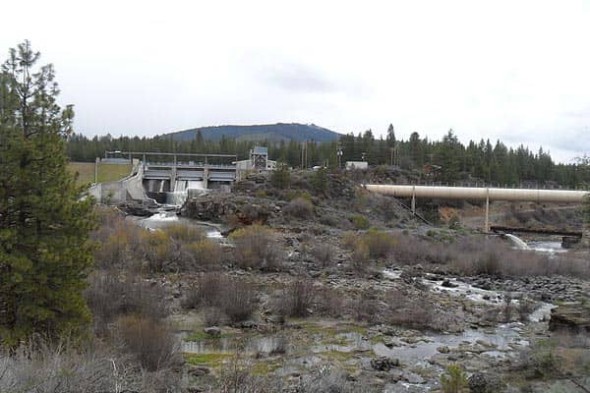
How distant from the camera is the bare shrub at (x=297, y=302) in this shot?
20.5 m

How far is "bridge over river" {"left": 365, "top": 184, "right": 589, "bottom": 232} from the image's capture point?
216 ft

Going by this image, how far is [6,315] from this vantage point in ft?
34.5

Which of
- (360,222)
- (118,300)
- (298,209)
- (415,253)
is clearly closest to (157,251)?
(118,300)

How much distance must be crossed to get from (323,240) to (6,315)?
117 ft

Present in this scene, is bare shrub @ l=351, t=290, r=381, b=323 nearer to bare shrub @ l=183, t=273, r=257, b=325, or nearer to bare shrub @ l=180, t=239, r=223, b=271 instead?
bare shrub @ l=183, t=273, r=257, b=325

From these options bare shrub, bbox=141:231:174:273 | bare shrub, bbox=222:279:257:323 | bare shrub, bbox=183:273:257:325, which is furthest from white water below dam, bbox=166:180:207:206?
bare shrub, bbox=222:279:257:323

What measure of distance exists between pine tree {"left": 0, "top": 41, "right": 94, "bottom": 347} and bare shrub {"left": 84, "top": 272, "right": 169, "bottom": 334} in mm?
4911

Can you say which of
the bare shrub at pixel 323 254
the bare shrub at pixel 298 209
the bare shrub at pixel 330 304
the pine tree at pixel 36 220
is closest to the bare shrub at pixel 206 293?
the bare shrub at pixel 330 304

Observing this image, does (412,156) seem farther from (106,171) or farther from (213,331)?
(213,331)

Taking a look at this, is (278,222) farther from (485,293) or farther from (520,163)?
(520,163)

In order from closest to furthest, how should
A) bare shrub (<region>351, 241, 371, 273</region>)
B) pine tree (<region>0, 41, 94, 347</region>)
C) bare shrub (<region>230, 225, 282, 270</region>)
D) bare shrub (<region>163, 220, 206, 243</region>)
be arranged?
pine tree (<region>0, 41, 94, 347</region>), bare shrub (<region>230, 225, 282, 270</region>), bare shrub (<region>351, 241, 371, 273</region>), bare shrub (<region>163, 220, 206, 243</region>)

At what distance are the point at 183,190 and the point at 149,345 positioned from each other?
76.5m

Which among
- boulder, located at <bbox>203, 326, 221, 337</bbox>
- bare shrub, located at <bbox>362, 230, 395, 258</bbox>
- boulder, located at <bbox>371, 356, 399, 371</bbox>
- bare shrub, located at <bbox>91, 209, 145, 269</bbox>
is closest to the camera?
boulder, located at <bbox>371, 356, 399, 371</bbox>

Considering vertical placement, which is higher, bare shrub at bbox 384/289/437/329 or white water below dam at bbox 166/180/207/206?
white water below dam at bbox 166/180/207/206
